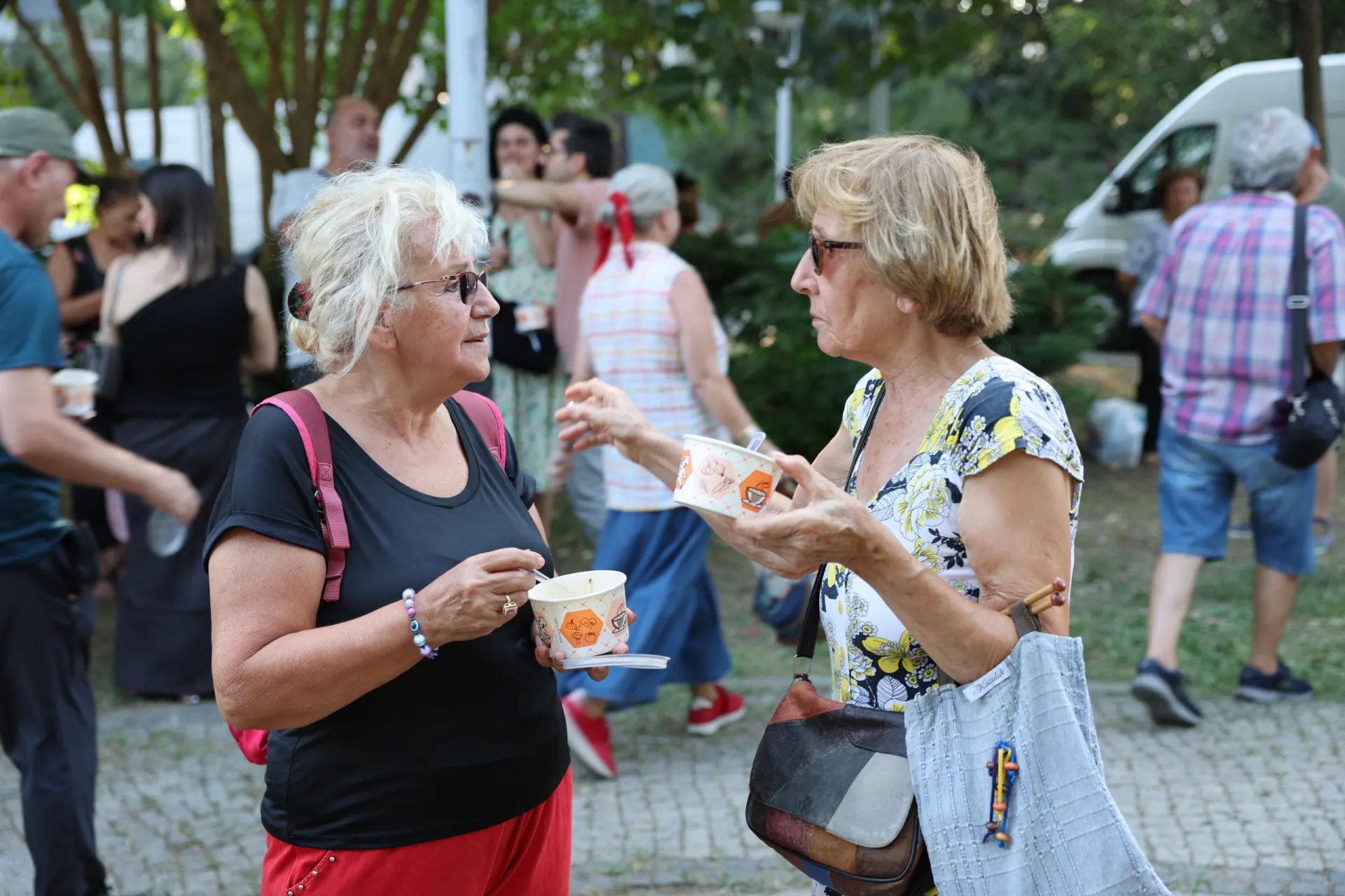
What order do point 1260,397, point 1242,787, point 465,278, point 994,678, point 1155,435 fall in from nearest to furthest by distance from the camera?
point 994,678 → point 465,278 → point 1242,787 → point 1260,397 → point 1155,435

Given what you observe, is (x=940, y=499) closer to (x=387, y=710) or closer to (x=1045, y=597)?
(x=1045, y=597)

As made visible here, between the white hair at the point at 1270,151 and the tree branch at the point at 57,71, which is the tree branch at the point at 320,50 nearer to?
the tree branch at the point at 57,71

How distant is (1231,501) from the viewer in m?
4.94

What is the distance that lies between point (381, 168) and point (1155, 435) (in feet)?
28.9

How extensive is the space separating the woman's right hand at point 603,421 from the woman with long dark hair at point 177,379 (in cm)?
304

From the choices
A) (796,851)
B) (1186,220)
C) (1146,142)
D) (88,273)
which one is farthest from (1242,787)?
(1146,142)

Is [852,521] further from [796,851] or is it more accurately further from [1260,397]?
[1260,397]

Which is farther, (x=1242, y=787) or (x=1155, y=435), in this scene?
(x=1155, y=435)

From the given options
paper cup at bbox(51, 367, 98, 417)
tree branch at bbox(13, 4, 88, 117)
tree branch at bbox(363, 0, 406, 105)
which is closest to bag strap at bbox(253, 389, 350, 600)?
paper cup at bbox(51, 367, 98, 417)

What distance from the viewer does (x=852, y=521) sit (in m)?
1.79

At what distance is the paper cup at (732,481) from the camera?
1988 millimetres

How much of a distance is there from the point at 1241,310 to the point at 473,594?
12.6 ft

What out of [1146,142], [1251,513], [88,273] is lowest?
A: [1251,513]

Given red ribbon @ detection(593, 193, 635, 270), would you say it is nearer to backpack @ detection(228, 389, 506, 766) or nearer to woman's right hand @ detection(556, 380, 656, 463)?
woman's right hand @ detection(556, 380, 656, 463)
